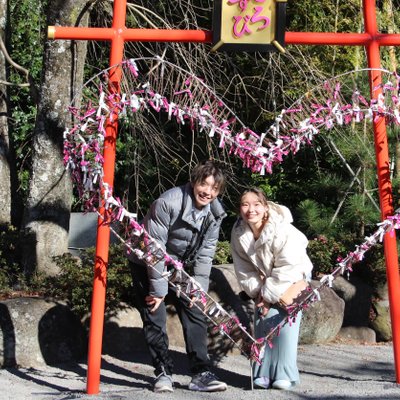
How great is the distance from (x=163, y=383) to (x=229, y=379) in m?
0.63

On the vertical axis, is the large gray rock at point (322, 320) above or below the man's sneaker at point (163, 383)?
above

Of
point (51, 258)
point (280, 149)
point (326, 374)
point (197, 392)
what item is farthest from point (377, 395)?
point (51, 258)

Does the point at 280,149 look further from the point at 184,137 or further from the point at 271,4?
the point at 184,137

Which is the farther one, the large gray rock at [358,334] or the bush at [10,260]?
the large gray rock at [358,334]

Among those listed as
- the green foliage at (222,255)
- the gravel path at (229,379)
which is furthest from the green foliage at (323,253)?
the gravel path at (229,379)

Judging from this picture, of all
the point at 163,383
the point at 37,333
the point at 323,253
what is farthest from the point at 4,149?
the point at 163,383

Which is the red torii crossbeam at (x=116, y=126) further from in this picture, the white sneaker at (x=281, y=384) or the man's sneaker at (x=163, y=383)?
the white sneaker at (x=281, y=384)

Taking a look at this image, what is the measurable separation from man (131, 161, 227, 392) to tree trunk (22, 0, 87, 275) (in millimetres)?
2049

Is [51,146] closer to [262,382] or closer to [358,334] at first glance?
[262,382]

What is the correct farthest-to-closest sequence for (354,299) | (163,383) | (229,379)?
(354,299) < (229,379) < (163,383)

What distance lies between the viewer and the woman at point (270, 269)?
208 inches

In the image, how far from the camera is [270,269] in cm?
536

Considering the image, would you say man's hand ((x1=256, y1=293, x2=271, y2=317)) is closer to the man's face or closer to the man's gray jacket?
the man's gray jacket

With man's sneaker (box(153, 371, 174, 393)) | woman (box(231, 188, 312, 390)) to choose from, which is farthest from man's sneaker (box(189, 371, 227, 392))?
woman (box(231, 188, 312, 390))
